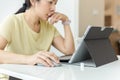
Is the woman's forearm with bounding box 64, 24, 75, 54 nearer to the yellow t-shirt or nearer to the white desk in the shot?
the yellow t-shirt

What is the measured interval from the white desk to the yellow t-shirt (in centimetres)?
33

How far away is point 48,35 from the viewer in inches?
62.0

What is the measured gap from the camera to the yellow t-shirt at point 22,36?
135cm

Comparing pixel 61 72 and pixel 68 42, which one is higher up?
pixel 61 72

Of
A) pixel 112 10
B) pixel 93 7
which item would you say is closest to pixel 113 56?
pixel 93 7

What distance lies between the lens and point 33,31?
1484 mm

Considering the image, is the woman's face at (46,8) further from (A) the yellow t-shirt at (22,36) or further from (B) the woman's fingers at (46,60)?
(B) the woman's fingers at (46,60)

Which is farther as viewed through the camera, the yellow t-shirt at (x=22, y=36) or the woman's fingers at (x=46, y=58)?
the yellow t-shirt at (x=22, y=36)

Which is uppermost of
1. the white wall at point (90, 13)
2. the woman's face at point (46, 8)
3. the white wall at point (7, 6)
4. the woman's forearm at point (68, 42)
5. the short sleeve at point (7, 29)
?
the woman's face at point (46, 8)

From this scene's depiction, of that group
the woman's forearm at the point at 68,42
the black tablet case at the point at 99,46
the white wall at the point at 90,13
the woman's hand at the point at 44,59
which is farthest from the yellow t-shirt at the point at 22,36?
the white wall at the point at 90,13

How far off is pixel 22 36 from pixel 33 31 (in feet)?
0.27

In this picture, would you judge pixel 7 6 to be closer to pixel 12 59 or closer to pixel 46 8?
pixel 46 8

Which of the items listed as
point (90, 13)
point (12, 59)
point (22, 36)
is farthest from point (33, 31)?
point (90, 13)

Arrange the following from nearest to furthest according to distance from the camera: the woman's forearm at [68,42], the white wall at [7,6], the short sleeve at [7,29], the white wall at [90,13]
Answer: the short sleeve at [7,29]
the woman's forearm at [68,42]
the white wall at [7,6]
the white wall at [90,13]
